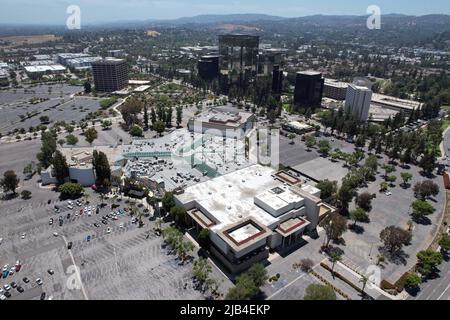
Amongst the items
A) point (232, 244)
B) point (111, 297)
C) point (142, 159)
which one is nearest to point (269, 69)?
point (142, 159)

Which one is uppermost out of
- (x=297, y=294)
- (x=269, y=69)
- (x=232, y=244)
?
(x=269, y=69)

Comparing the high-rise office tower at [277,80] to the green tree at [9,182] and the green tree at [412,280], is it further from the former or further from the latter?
the green tree at [9,182]

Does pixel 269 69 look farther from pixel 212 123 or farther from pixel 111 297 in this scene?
pixel 111 297

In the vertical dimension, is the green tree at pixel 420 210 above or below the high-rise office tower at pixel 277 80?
below

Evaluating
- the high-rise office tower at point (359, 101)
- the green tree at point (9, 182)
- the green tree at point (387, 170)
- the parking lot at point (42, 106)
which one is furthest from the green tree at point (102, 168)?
the high-rise office tower at point (359, 101)

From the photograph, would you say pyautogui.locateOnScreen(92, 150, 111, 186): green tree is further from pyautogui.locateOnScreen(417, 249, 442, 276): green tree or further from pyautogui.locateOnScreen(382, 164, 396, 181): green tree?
pyautogui.locateOnScreen(382, 164, 396, 181): green tree
